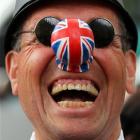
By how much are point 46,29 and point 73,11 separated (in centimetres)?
16

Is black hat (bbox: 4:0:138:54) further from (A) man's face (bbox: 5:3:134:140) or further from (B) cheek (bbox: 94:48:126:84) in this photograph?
(B) cheek (bbox: 94:48:126:84)

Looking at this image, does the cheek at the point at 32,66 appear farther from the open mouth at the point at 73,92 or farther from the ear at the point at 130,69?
the ear at the point at 130,69

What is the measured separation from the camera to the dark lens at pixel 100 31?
2.91m

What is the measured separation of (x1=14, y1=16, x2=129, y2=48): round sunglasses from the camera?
290cm

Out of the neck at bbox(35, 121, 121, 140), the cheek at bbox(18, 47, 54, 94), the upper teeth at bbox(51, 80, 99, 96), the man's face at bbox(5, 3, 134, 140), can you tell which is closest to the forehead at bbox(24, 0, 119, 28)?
the man's face at bbox(5, 3, 134, 140)

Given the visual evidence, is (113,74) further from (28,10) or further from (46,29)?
(28,10)

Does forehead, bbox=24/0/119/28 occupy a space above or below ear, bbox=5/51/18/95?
above

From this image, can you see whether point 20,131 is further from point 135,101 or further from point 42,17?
point 42,17

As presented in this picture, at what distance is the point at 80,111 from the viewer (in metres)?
2.81

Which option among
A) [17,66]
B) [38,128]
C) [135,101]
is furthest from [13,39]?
[135,101]

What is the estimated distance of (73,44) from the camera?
105 inches

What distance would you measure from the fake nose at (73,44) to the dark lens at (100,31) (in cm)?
14

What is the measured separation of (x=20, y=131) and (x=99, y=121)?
2939 mm

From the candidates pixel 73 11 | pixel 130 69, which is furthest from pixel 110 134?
pixel 73 11
